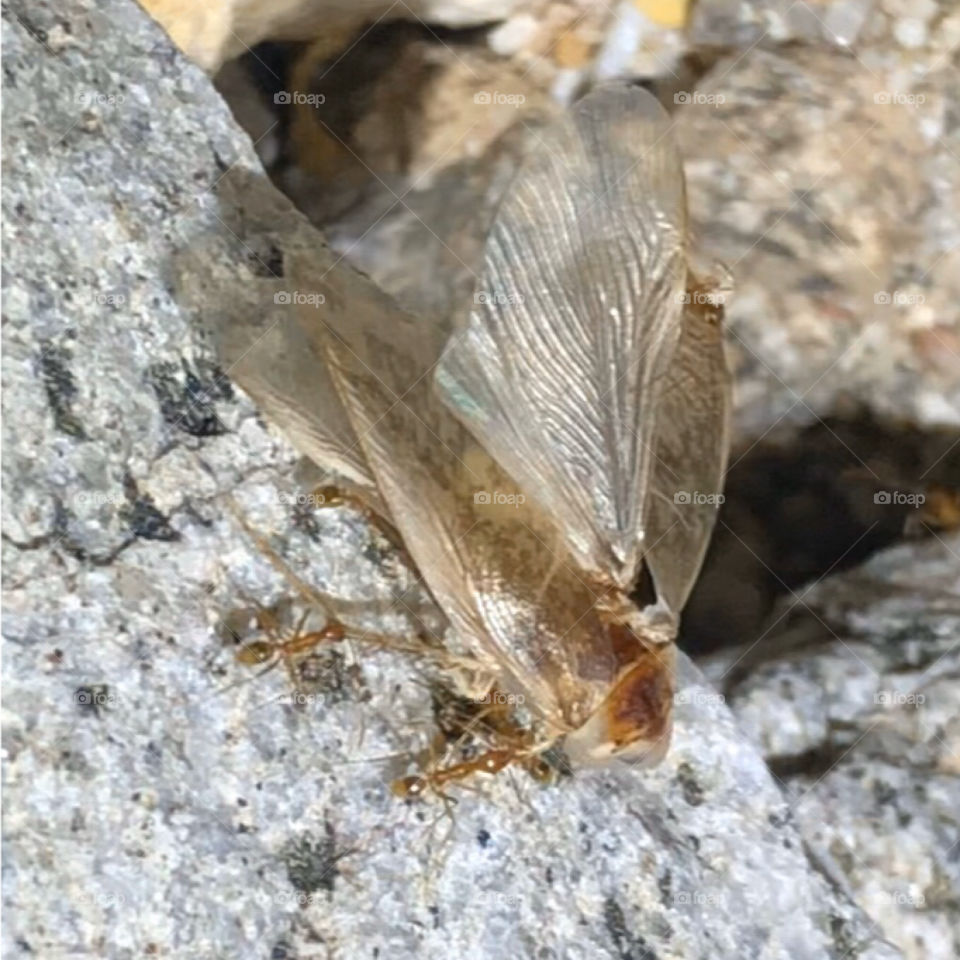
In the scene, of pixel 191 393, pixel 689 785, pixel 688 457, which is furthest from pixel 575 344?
pixel 689 785

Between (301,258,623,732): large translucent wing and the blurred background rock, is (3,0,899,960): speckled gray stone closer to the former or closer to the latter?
(301,258,623,732): large translucent wing

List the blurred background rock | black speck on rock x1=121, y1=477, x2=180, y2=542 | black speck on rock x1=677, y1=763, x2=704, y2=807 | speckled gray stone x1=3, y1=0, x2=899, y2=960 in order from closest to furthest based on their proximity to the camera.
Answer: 1. speckled gray stone x1=3, y1=0, x2=899, y2=960
2. black speck on rock x1=121, y1=477, x2=180, y2=542
3. black speck on rock x1=677, y1=763, x2=704, y2=807
4. the blurred background rock

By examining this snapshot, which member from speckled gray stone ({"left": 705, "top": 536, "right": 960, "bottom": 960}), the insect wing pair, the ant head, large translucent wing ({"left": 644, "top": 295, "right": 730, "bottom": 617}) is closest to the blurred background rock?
speckled gray stone ({"left": 705, "top": 536, "right": 960, "bottom": 960})

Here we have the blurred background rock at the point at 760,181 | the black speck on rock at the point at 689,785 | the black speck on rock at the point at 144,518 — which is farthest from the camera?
the blurred background rock at the point at 760,181

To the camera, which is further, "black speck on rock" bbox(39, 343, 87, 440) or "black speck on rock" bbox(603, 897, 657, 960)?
"black speck on rock" bbox(603, 897, 657, 960)

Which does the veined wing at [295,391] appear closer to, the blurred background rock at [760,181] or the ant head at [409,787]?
the ant head at [409,787]

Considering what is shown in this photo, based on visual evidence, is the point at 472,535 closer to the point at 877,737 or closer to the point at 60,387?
the point at 60,387

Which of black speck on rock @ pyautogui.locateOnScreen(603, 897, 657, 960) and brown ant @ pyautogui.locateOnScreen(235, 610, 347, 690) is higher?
brown ant @ pyautogui.locateOnScreen(235, 610, 347, 690)

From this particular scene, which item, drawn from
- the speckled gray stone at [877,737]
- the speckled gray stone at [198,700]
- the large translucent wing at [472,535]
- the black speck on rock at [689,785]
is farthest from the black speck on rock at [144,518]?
the speckled gray stone at [877,737]
